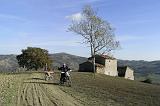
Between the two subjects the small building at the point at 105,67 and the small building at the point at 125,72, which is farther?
the small building at the point at 125,72

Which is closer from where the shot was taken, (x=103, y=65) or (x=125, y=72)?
(x=103, y=65)

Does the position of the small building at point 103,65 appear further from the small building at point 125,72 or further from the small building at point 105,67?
the small building at point 125,72

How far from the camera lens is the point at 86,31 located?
7856 cm

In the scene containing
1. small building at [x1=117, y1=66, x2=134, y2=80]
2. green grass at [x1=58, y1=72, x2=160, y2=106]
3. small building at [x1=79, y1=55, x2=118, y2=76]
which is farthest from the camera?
small building at [x1=117, y1=66, x2=134, y2=80]

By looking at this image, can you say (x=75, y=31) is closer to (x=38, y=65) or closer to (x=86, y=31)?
(x=86, y=31)

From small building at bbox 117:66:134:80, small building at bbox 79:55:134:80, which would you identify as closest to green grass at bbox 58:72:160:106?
small building at bbox 79:55:134:80

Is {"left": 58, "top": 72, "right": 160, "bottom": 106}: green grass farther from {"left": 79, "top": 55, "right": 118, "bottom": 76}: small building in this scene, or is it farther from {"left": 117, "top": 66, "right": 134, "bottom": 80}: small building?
{"left": 117, "top": 66, "right": 134, "bottom": 80}: small building

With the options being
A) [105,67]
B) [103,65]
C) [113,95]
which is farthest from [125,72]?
[113,95]

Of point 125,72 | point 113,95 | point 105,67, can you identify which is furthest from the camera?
point 125,72

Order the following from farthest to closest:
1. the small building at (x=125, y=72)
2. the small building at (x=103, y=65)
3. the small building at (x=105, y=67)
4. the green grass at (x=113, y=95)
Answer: the small building at (x=125, y=72), the small building at (x=105, y=67), the small building at (x=103, y=65), the green grass at (x=113, y=95)

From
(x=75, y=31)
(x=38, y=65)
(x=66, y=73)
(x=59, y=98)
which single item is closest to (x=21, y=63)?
(x=38, y=65)

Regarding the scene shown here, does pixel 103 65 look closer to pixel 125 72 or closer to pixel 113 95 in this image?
pixel 125 72

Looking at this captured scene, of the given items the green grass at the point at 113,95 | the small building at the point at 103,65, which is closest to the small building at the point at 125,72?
the small building at the point at 103,65

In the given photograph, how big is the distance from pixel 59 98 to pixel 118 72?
307 ft
